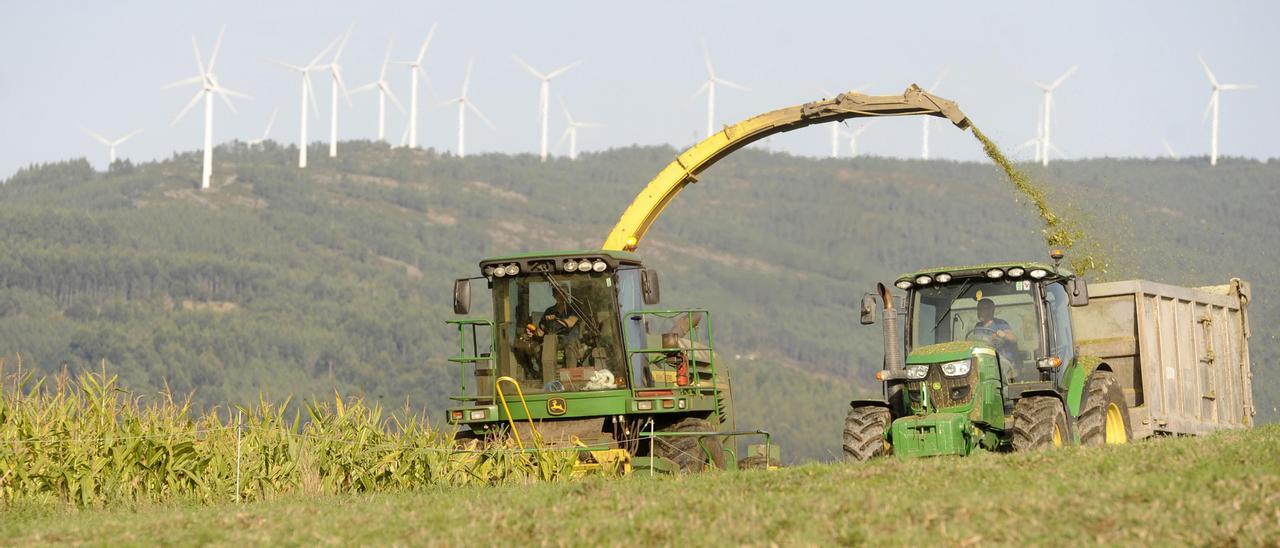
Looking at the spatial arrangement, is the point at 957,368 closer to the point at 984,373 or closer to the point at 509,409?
the point at 984,373

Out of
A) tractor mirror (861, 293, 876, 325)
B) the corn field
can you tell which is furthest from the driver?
the corn field

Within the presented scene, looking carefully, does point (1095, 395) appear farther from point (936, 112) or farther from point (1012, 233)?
point (1012, 233)

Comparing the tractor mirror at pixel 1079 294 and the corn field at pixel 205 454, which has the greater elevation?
the tractor mirror at pixel 1079 294

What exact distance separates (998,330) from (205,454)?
8353 mm

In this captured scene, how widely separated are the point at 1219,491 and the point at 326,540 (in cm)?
609

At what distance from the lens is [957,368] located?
16328 mm

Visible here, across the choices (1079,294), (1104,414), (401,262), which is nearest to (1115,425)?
(1104,414)

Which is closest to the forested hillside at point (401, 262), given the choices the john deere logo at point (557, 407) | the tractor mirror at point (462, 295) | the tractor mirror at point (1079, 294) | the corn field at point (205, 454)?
the tractor mirror at point (1079, 294)

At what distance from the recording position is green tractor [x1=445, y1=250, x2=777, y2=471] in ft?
61.3

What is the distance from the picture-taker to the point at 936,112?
2191 centimetres

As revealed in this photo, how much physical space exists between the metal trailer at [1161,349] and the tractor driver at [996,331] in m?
1.22

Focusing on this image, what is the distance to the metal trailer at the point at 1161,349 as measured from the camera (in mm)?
19484

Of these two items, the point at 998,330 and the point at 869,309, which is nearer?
the point at 869,309

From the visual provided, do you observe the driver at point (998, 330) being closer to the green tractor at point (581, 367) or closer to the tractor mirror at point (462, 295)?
the green tractor at point (581, 367)
